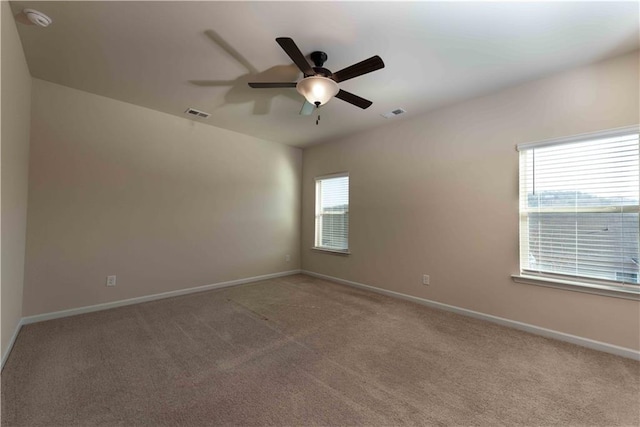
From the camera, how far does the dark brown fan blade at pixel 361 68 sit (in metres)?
1.94

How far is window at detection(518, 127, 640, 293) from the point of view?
228cm

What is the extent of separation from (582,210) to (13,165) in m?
5.15

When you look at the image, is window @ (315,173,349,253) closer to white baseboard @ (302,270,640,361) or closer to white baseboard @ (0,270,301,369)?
white baseboard @ (302,270,640,361)

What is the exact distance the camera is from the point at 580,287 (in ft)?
8.02

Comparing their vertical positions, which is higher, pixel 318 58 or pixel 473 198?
pixel 318 58

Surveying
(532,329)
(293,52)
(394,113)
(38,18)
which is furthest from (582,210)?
(38,18)

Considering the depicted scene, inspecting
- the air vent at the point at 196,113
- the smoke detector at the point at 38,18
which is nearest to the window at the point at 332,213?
the air vent at the point at 196,113

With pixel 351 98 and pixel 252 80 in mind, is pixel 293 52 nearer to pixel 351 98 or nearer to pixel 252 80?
pixel 351 98

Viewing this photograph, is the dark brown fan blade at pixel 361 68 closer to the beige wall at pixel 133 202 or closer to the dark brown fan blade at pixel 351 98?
the dark brown fan blade at pixel 351 98

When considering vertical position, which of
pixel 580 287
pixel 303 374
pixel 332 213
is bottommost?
pixel 303 374

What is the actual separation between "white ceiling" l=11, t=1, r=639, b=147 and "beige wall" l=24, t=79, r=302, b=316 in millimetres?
509

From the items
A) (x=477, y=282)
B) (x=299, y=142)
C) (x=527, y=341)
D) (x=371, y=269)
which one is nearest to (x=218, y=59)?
(x=299, y=142)

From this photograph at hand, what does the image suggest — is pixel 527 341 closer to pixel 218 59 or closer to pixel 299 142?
pixel 218 59

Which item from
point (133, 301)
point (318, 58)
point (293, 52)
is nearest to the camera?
point (293, 52)
